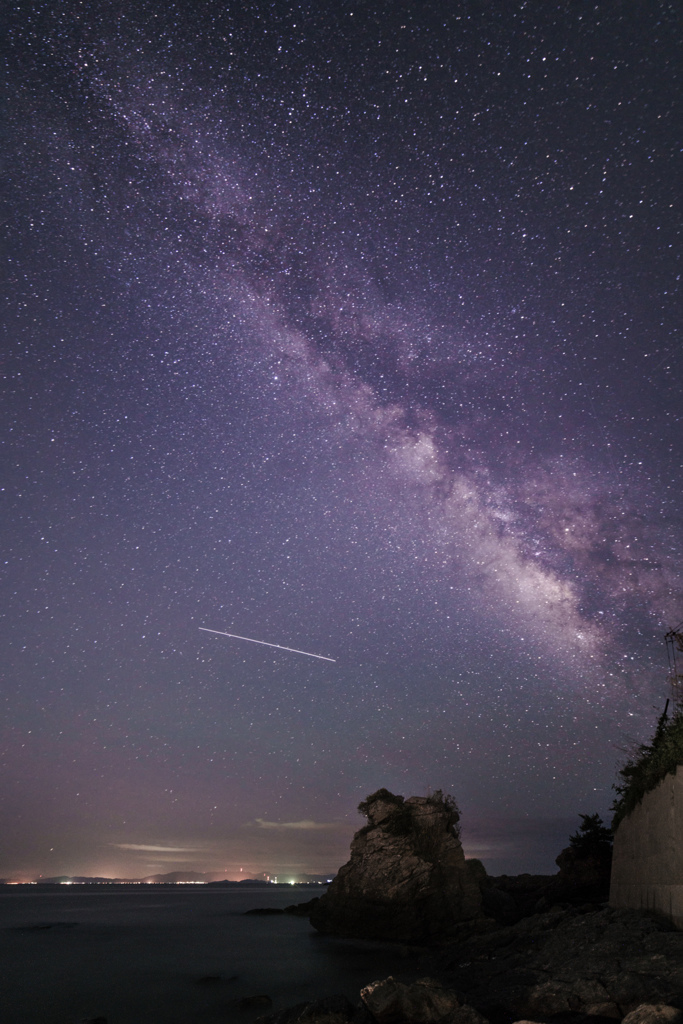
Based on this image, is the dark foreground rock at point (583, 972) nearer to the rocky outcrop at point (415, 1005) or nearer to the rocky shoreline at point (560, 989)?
the rocky shoreline at point (560, 989)

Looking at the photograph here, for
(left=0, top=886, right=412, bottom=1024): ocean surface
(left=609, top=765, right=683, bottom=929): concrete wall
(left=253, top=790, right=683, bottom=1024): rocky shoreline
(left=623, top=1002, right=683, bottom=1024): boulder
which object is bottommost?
(left=0, top=886, right=412, bottom=1024): ocean surface

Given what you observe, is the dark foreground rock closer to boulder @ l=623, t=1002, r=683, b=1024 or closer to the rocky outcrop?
the rocky outcrop

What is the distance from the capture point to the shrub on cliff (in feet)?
59.1

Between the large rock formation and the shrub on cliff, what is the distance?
1487 cm

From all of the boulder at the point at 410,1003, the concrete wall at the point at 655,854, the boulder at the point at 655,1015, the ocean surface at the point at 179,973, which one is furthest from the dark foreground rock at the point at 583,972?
the ocean surface at the point at 179,973

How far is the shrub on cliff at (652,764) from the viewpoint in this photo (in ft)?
59.1

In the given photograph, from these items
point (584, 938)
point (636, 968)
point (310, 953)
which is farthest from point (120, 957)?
point (636, 968)

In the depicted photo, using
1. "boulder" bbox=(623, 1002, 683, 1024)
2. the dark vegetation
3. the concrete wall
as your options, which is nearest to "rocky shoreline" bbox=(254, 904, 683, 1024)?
"boulder" bbox=(623, 1002, 683, 1024)

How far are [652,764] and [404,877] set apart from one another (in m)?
21.9

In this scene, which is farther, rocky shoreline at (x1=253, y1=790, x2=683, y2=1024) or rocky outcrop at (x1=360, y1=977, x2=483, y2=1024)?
rocky shoreline at (x1=253, y1=790, x2=683, y2=1024)

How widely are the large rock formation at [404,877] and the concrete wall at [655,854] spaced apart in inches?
613

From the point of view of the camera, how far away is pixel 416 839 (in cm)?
3784

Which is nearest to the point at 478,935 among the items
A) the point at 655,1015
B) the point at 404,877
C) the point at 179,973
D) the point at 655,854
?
the point at 404,877

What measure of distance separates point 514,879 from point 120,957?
34087 millimetres
